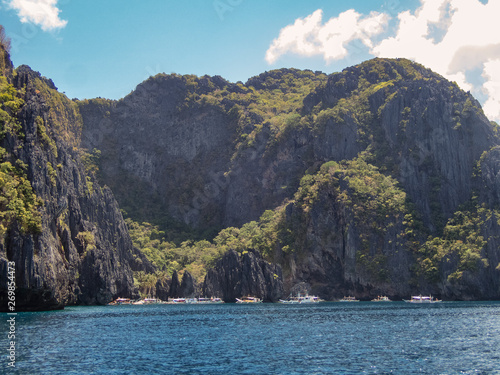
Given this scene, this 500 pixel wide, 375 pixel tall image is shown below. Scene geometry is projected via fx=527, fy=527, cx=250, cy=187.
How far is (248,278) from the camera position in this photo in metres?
146

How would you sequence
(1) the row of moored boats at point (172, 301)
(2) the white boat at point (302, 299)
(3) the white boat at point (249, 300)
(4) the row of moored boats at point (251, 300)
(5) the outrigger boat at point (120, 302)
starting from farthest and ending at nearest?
(2) the white boat at point (302, 299) < (1) the row of moored boats at point (172, 301) < (3) the white boat at point (249, 300) < (4) the row of moored boats at point (251, 300) < (5) the outrigger boat at point (120, 302)

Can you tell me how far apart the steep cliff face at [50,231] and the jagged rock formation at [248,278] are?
85.7 ft

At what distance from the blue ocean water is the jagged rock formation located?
2836 inches

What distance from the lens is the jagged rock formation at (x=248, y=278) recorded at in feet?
477

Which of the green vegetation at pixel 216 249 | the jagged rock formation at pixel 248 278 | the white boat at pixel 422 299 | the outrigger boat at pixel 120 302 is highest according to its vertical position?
the green vegetation at pixel 216 249

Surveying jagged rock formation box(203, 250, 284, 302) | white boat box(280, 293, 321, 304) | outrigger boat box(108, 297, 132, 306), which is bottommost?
white boat box(280, 293, 321, 304)

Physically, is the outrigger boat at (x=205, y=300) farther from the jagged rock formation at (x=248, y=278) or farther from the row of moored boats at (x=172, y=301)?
the jagged rock formation at (x=248, y=278)

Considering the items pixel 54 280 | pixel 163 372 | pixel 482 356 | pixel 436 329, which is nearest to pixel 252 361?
pixel 163 372

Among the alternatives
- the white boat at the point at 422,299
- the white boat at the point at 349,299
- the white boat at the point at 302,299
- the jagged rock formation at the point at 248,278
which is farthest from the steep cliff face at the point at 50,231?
the white boat at the point at 422,299

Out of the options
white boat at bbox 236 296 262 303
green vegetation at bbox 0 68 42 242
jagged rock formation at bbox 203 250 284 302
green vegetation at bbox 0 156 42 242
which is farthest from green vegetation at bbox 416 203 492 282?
green vegetation at bbox 0 156 42 242

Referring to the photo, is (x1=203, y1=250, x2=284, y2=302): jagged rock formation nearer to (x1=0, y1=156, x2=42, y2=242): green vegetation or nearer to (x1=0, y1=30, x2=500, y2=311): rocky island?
(x1=0, y1=30, x2=500, y2=311): rocky island

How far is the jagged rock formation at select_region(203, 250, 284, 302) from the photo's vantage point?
14550cm

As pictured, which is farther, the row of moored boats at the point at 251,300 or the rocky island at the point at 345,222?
the row of moored boats at the point at 251,300

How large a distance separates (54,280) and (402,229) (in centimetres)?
10481
